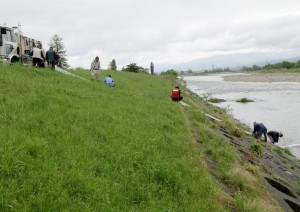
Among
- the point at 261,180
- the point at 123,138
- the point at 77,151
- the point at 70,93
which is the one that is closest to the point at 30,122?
the point at 77,151

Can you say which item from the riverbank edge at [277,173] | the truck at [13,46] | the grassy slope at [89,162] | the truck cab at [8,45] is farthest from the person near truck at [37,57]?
the riverbank edge at [277,173]

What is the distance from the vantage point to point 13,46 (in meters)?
17.4

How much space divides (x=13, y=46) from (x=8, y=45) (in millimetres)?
461

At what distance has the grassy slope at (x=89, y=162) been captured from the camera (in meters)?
4.76

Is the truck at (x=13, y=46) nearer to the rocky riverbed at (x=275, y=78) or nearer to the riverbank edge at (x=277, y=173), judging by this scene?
the riverbank edge at (x=277, y=173)

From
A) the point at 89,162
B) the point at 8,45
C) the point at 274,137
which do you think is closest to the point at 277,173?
the point at 274,137

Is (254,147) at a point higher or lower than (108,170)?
lower

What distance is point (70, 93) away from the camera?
12398 millimetres

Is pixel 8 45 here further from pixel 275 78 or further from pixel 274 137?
pixel 275 78

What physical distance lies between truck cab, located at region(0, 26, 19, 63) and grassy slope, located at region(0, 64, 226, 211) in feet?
23.4

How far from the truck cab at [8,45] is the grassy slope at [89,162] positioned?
23.4 ft

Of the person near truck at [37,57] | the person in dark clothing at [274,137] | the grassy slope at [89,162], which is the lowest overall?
the person in dark clothing at [274,137]

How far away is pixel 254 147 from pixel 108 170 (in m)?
10.9

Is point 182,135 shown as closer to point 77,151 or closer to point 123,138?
point 123,138
